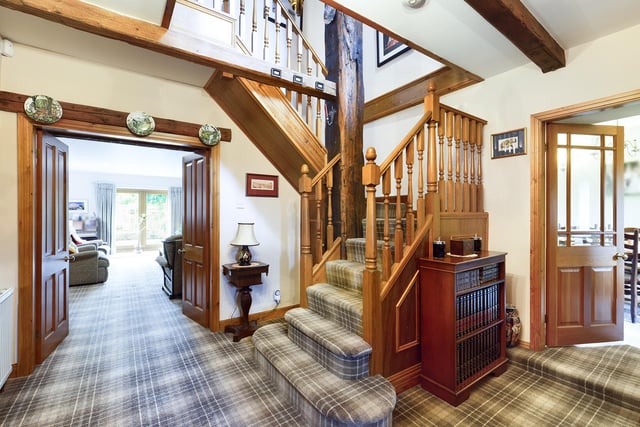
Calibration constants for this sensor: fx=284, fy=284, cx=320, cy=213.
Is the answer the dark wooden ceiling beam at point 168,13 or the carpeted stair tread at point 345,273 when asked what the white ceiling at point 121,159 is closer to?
the dark wooden ceiling beam at point 168,13

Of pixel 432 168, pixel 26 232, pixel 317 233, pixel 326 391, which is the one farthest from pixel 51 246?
pixel 432 168

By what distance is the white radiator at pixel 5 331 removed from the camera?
80.3 inches

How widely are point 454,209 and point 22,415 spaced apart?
3.45 metres

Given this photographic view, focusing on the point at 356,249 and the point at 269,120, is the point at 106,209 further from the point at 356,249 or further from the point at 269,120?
the point at 356,249

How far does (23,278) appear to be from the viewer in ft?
7.70

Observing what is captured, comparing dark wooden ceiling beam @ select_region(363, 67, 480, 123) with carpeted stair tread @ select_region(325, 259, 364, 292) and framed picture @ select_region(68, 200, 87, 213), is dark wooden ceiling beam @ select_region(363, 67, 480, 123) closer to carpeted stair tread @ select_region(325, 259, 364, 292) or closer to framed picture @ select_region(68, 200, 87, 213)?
carpeted stair tread @ select_region(325, 259, 364, 292)

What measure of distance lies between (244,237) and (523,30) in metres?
2.90

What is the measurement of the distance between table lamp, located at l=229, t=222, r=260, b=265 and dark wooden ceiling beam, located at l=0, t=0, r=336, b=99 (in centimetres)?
153

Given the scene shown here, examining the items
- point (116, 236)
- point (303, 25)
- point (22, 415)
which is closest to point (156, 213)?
Answer: point (116, 236)

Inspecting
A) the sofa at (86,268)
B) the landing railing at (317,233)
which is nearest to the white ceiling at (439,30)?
the landing railing at (317,233)

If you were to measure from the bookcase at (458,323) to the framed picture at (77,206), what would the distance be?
10000 millimetres

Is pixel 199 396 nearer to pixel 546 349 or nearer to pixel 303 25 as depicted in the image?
pixel 546 349

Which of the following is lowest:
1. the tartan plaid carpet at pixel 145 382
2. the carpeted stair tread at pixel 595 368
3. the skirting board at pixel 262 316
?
the tartan plaid carpet at pixel 145 382

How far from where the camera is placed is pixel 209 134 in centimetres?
314
